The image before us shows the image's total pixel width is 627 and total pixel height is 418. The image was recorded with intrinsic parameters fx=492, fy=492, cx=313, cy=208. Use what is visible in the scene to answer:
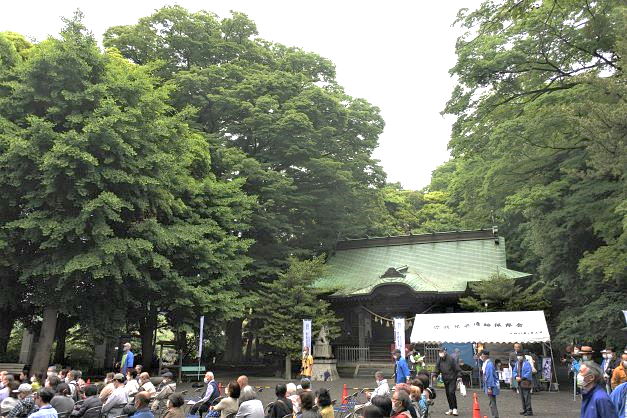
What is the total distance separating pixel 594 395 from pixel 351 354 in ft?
74.7

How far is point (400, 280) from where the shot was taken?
84.9ft

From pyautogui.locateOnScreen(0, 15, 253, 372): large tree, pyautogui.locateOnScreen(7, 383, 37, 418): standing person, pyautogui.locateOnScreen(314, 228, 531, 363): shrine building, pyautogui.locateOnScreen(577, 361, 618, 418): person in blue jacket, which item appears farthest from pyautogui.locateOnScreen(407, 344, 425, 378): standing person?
pyautogui.locateOnScreen(577, 361, 618, 418): person in blue jacket

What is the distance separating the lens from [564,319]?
1964 centimetres

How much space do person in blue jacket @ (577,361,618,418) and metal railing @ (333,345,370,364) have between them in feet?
72.6

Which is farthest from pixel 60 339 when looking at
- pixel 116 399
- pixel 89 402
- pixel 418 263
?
pixel 418 263

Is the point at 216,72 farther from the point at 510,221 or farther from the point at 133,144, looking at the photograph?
the point at 510,221

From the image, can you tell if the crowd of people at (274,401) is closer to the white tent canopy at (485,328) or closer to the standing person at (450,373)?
the standing person at (450,373)

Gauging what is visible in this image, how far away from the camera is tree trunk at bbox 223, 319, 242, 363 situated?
2957cm

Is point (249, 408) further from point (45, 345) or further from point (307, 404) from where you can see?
point (45, 345)

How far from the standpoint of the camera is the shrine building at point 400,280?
25.7 m

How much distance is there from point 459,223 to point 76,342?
30.3m

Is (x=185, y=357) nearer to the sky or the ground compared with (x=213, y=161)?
nearer to the ground

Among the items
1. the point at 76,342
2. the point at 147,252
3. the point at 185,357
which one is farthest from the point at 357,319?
the point at 76,342

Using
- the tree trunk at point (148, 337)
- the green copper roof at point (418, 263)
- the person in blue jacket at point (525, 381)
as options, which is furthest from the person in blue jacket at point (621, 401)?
the tree trunk at point (148, 337)
